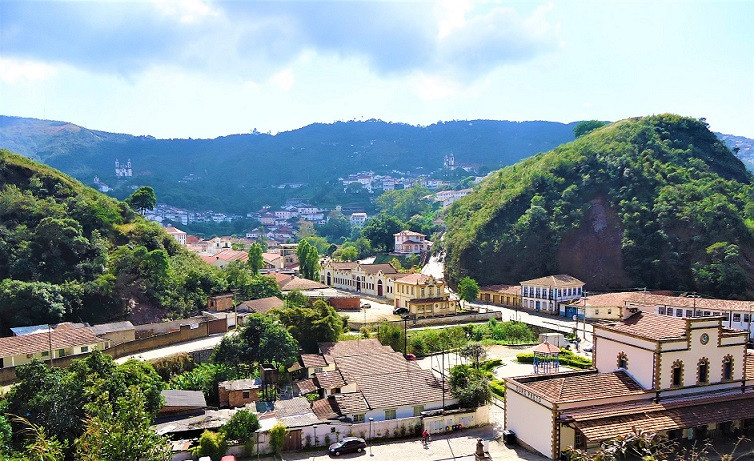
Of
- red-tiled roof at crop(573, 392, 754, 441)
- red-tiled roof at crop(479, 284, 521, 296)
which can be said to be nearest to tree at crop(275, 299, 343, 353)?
red-tiled roof at crop(573, 392, 754, 441)

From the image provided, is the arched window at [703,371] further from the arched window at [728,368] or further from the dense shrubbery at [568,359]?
the dense shrubbery at [568,359]

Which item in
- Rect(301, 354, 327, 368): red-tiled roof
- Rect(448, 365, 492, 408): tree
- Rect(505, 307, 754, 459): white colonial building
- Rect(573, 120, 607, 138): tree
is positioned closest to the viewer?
Rect(505, 307, 754, 459): white colonial building

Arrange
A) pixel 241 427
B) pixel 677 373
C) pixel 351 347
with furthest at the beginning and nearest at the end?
pixel 351 347, pixel 677 373, pixel 241 427

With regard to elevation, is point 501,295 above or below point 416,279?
below

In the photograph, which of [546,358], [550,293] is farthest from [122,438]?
[550,293]

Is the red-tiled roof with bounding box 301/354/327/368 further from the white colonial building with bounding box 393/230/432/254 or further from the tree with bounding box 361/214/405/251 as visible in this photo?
the tree with bounding box 361/214/405/251

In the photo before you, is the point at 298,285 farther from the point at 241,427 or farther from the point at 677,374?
the point at 677,374

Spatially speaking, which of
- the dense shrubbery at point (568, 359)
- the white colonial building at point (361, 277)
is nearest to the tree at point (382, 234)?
the white colonial building at point (361, 277)
